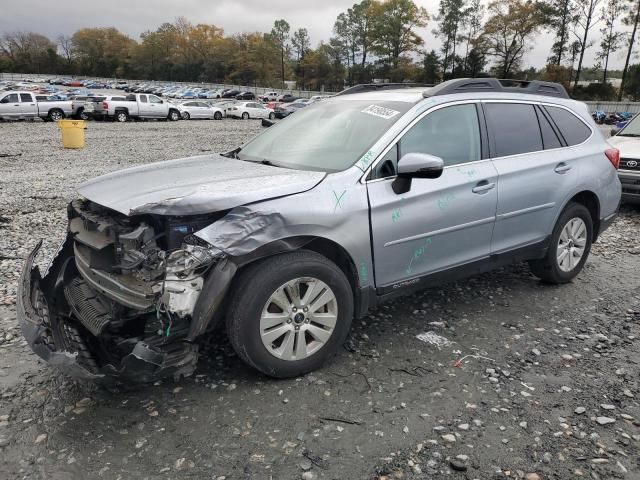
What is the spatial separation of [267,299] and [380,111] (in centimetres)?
175

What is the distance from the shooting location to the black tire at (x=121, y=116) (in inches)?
1139

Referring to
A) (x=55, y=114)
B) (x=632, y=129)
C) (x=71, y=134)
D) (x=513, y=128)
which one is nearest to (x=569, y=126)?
(x=513, y=128)

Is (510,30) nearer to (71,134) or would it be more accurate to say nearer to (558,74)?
(558,74)

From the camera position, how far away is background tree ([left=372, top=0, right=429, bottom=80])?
83.1 metres

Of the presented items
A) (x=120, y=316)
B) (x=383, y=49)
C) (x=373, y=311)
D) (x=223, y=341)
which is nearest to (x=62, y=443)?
(x=120, y=316)

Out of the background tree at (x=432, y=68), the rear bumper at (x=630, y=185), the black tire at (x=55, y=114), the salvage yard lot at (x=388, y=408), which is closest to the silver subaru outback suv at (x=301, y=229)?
the salvage yard lot at (x=388, y=408)

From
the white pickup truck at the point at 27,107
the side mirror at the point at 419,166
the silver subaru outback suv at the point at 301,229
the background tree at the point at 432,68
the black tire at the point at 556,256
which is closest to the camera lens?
the silver subaru outback suv at the point at 301,229

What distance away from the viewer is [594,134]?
504cm

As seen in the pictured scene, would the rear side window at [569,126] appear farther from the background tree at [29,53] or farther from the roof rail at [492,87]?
the background tree at [29,53]

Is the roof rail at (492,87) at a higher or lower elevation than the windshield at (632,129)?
higher

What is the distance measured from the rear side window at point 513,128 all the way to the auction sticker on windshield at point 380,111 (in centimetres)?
91

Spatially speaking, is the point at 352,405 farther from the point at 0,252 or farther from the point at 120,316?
the point at 0,252

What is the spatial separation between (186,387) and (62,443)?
0.74m

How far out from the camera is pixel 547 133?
4621mm
